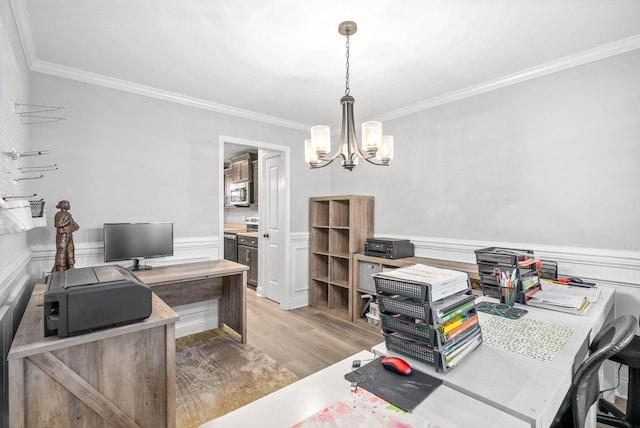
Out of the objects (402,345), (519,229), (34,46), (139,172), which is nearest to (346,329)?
(519,229)

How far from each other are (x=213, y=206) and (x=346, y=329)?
2057 mm

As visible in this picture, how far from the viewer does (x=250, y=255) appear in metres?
5.04

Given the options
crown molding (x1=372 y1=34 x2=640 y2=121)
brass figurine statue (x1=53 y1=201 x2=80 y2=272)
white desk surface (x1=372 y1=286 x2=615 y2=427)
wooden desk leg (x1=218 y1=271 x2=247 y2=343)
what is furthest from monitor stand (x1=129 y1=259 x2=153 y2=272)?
crown molding (x1=372 y1=34 x2=640 y2=121)

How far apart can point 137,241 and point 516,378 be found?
294 cm

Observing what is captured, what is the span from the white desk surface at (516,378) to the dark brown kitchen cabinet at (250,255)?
3923 millimetres

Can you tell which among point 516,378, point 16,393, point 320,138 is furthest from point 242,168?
point 516,378

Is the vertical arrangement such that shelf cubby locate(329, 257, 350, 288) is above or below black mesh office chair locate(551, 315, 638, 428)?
below

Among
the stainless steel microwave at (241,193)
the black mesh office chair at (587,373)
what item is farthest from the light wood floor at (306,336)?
the stainless steel microwave at (241,193)

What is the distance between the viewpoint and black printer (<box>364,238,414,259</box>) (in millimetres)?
3273

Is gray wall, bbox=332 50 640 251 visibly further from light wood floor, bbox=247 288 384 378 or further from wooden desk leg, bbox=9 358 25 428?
wooden desk leg, bbox=9 358 25 428

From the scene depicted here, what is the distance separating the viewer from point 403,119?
358 centimetres

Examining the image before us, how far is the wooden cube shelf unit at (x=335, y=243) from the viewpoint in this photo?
3729 mm

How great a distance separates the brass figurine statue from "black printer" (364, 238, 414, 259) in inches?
108

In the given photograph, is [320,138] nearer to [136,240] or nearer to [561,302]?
[561,302]
